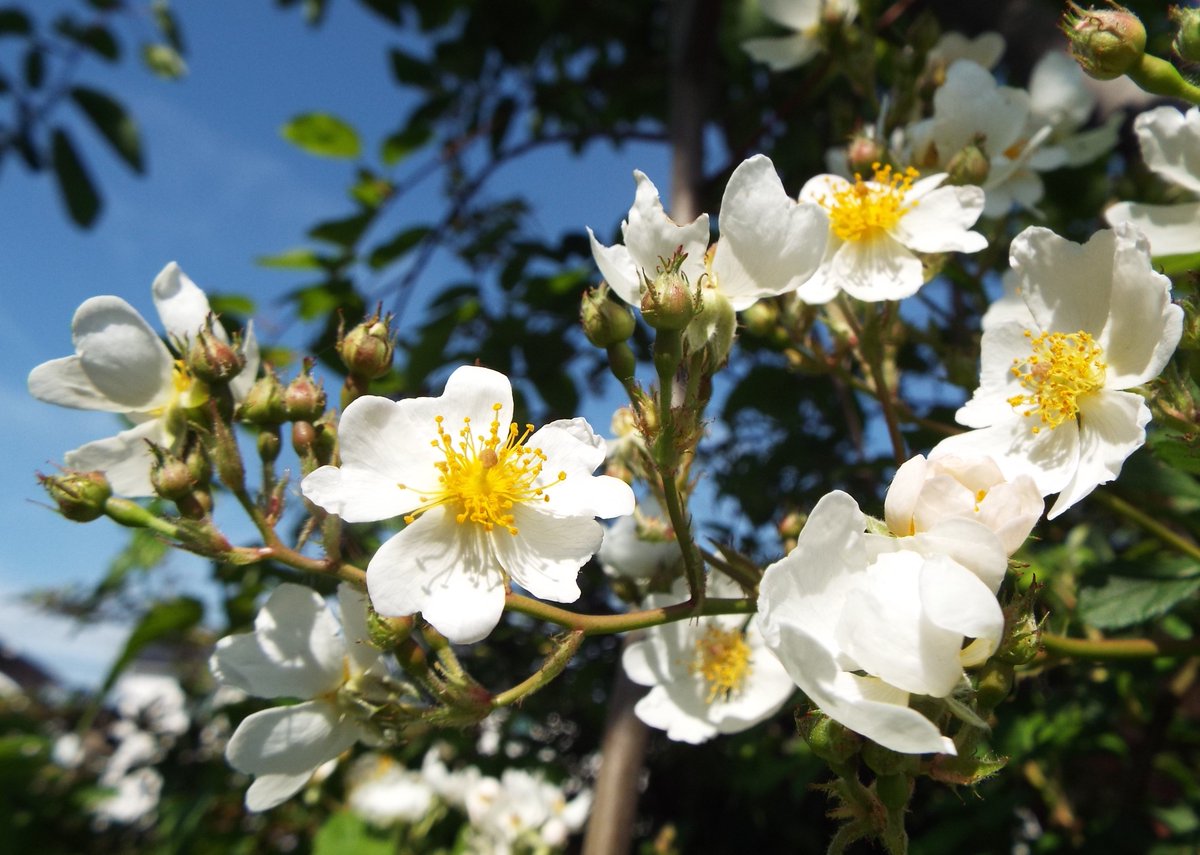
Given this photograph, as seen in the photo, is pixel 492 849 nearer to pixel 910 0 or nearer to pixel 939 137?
pixel 939 137

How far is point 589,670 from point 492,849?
2.91 feet

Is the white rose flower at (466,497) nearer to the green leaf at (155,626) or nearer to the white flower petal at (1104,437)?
the white flower petal at (1104,437)

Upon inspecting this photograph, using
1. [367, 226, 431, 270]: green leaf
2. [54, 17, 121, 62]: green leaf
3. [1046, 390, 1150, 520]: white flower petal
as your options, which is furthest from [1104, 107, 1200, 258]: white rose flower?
[54, 17, 121, 62]: green leaf

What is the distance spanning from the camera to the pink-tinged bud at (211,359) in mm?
934

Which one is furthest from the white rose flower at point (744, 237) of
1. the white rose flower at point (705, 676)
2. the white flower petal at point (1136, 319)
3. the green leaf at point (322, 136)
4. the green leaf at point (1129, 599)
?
the green leaf at point (322, 136)

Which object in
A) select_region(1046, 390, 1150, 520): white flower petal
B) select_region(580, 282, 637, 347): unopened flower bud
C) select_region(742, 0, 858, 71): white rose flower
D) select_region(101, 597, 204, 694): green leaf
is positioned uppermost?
select_region(580, 282, 637, 347): unopened flower bud

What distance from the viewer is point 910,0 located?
5.79 feet

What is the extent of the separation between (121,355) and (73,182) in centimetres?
262

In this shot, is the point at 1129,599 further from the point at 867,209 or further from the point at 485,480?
the point at 485,480

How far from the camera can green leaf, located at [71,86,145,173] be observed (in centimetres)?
316

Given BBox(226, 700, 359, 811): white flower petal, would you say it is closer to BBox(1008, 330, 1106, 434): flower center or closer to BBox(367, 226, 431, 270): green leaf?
BBox(1008, 330, 1106, 434): flower center

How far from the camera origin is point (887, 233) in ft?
3.51

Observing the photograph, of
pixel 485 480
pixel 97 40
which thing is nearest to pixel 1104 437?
pixel 485 480

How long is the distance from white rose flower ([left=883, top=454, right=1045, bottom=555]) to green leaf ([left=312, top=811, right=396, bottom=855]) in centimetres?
201
